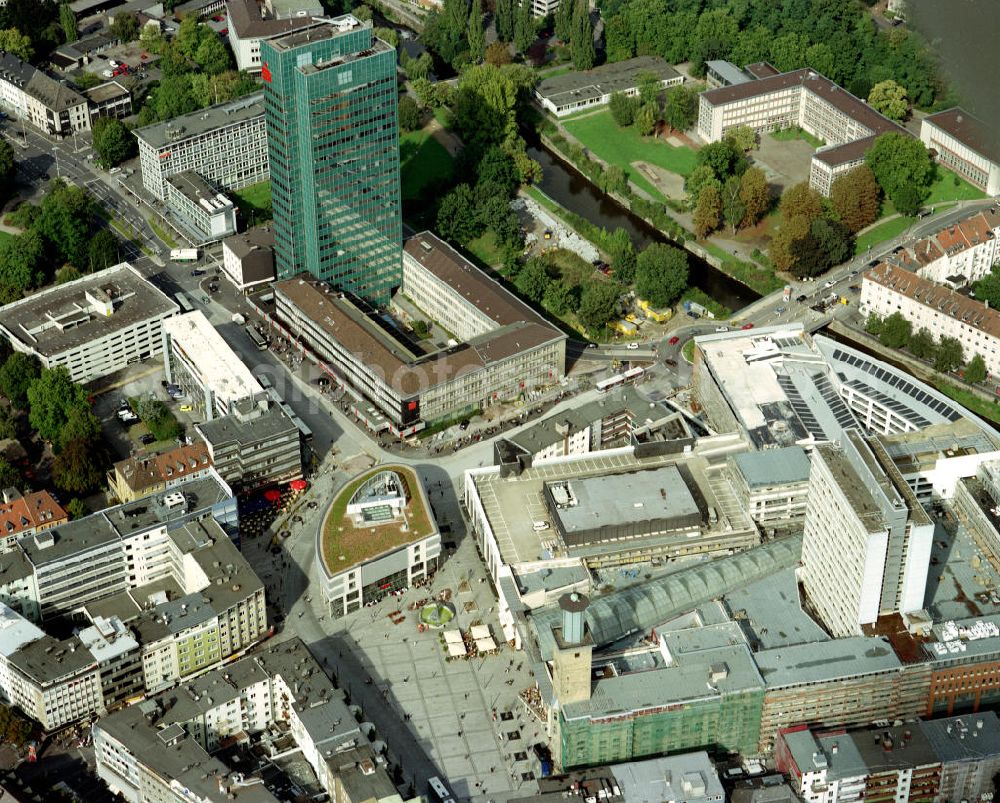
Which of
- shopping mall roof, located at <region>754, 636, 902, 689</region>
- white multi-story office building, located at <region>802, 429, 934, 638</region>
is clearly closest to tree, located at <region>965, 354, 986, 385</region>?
white multi-story office building, located at <region>802, 429, 934, 638</region>

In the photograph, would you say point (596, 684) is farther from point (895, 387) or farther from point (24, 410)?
point (24, 410)

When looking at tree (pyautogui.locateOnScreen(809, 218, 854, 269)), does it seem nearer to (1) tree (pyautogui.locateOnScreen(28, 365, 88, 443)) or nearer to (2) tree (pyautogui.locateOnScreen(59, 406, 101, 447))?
(2) tree (pyautogui.locateOnScreen(59, 406, 101, 447))

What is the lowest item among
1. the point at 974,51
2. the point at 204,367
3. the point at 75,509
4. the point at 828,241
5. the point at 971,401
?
the point at 971,401

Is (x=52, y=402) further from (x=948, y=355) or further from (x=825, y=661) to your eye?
(x=948, y=355)

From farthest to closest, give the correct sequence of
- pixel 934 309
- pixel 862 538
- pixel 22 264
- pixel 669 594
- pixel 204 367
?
pixel 22 264 < pixel 934 309 < pixel 204 367 < pixel 669 594 < pixel 862 538

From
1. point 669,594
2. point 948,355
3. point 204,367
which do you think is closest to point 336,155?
point 204,367

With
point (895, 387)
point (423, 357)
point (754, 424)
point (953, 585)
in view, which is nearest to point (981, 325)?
point (895, 387)

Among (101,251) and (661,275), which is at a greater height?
(661,275)
